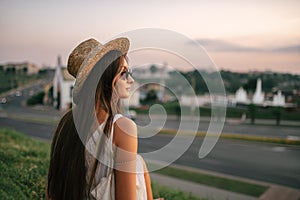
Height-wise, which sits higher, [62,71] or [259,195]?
[62,71]

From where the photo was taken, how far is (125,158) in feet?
3.32

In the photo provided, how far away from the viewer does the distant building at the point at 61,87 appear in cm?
358

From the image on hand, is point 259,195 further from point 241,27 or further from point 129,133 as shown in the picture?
point 129,133

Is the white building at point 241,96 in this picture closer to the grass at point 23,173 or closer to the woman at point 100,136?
the grass at point 23,173

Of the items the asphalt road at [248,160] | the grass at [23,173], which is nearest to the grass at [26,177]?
the grass at [23,173]

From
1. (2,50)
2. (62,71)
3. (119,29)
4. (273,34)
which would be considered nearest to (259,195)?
(273,34)

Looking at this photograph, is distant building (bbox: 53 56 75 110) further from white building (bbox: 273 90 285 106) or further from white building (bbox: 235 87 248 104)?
white building (bbox: 273 90 285 106)

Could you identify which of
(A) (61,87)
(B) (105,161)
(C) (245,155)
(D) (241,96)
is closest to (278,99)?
(D) (241,96)

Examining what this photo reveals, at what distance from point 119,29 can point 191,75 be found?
69 cm

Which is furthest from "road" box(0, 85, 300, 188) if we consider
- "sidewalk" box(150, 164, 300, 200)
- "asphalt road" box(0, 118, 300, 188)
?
"sidewalk" box(150, 164, 300, 200)

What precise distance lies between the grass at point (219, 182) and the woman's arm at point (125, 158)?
2.72 m

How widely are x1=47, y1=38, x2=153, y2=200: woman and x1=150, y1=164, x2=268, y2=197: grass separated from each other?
2.67 meters

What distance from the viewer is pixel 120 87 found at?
3.72 feet

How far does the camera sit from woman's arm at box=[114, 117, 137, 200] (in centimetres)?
98
